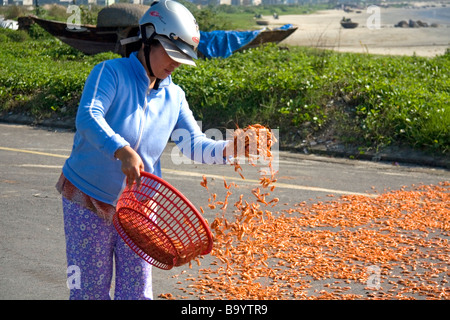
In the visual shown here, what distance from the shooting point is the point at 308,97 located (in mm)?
10734

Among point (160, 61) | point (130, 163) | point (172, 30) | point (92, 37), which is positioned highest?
point (172, 30)

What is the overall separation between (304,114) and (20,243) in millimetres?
5640

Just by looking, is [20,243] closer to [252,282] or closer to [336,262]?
[252,282]

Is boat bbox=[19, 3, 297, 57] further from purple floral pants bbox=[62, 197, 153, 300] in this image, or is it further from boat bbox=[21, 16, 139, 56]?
purple floral pants bbox=[62, 197, 153, 300]

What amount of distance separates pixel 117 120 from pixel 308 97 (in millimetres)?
7684

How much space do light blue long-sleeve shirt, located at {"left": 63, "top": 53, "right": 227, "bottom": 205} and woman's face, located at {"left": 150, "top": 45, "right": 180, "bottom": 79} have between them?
0.21ft

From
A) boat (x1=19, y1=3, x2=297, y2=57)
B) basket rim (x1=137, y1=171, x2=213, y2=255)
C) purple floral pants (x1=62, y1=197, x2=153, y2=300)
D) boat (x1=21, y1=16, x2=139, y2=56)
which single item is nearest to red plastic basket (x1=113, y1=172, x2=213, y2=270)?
basket rim (x1=137, y1=171, x2=213, y2=255)

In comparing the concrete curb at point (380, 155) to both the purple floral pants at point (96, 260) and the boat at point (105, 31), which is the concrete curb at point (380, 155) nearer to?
the purple floral pants at point (96, 260)

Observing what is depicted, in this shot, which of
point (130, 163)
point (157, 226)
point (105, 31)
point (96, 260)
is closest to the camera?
point (130, 163)

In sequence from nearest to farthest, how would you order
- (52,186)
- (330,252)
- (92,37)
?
1. (330,252)
2. (52,186)
3. (92,37)

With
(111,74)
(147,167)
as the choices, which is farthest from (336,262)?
(111,74)

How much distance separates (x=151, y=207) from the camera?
127 inches

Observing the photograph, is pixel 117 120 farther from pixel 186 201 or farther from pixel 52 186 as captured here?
pixel 52 186

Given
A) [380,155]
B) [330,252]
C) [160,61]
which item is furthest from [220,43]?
[160,61]
